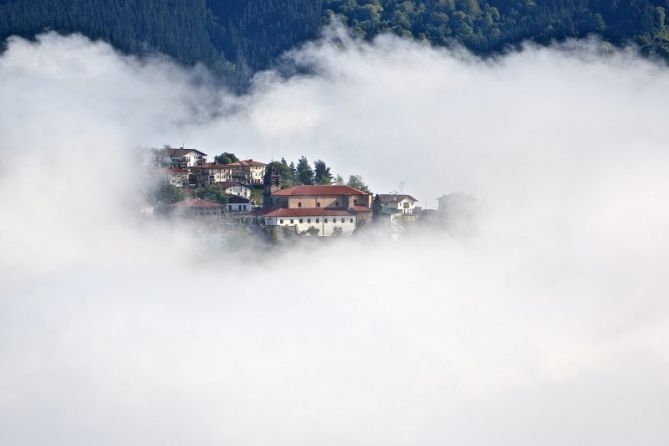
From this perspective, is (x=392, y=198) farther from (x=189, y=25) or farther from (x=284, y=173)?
(x=189, y=25)

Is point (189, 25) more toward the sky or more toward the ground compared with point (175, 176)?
more toward the sky

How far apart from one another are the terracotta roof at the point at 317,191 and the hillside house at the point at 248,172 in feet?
Answer: 14.1

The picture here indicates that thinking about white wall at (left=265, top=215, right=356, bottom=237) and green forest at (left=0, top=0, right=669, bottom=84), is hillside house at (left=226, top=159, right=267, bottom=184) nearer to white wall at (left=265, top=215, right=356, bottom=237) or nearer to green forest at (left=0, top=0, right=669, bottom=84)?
white wall at (left=265, top=215, right=356, bottom=237)

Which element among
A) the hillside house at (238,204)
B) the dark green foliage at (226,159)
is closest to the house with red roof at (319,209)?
the hillside house at (238,204)

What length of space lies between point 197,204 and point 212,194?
1.27m

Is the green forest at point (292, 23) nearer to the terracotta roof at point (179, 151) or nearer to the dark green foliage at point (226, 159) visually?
the terracotta roof at point (179, 151)

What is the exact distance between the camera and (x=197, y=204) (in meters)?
45.5

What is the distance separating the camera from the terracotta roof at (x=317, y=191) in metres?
45.4

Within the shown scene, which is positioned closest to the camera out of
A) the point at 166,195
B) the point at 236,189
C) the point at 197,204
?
the point at 197,204

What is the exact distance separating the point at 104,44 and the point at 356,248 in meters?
24.2

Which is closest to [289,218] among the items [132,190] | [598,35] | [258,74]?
[132,190]

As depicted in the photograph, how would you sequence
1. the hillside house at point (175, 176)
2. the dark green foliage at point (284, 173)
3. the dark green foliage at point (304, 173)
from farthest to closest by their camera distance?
the dark green foliage at point (304, 173) → the hillside house at point (175, 176) → the dark green foliage at point (284, 173)

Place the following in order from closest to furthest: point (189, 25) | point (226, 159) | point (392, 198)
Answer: point (392, 198), point (226, 159), point (189, 25)

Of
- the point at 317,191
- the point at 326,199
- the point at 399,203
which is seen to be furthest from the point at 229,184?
the point at 399,203
